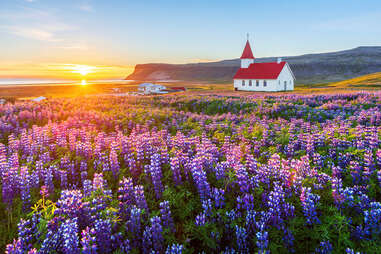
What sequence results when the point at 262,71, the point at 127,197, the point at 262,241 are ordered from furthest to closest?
the point at 262,71, the point at 127,197, the point at 262,241

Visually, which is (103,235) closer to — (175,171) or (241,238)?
(175,171)

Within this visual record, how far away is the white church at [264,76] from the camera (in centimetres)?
5900

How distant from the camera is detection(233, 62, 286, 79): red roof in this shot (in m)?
59.1

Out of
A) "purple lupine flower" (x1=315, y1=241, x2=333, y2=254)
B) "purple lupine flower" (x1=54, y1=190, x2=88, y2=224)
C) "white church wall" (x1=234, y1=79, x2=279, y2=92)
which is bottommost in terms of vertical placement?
"purple lupine flower" (x1=315, y1=241, x2=333, y2=254)

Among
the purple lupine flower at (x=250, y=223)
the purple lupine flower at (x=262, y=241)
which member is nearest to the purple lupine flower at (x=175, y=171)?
the purple lupine flower at (x=250, y=223)

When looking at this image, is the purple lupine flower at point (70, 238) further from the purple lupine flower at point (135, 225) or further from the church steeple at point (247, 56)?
the church steeple at point (247, 56)

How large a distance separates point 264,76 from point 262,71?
7.16 feet

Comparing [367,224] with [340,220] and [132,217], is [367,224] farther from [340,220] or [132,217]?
[132,217]

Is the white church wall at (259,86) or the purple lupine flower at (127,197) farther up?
the white church wall at (259,86)

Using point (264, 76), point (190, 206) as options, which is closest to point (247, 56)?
point (264, 76)

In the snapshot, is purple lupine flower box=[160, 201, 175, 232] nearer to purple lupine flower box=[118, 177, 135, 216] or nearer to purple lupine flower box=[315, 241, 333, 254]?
purple lupine flower box=[118, 177, 135, 216]

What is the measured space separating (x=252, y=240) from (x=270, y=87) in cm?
6139

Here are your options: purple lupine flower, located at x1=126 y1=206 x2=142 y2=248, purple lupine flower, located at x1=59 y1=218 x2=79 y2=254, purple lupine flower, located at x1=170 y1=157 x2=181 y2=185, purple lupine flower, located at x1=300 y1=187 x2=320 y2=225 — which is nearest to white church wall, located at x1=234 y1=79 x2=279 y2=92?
purple lupine flower, located at x1=170 y1=157 x2=181 y2=185

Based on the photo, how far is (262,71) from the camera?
61.9 metres
